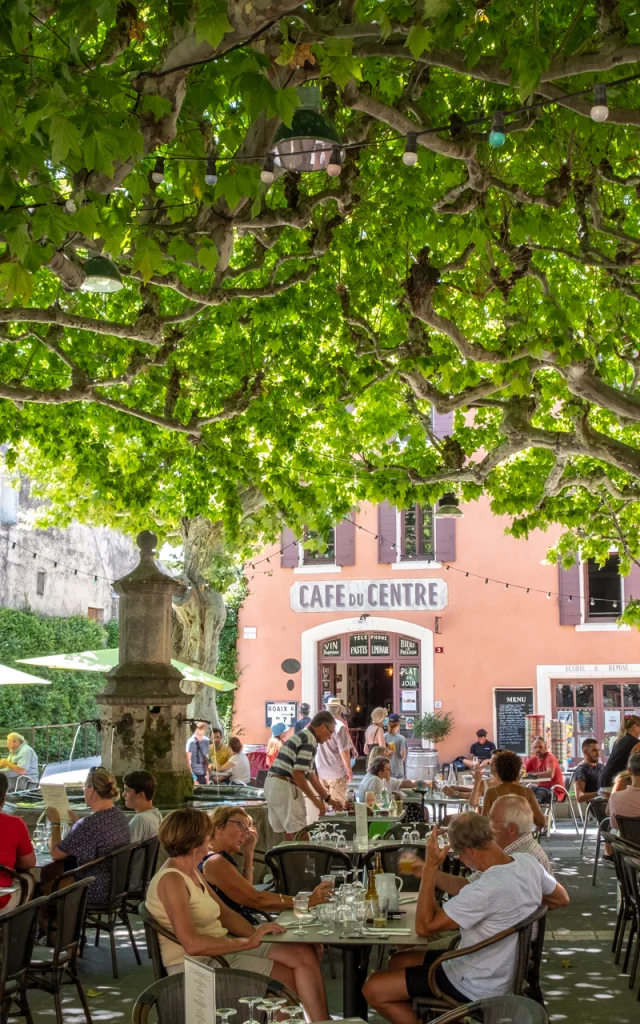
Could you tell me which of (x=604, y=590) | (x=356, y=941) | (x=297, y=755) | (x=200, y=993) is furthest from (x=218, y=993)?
(x=604, y=590)

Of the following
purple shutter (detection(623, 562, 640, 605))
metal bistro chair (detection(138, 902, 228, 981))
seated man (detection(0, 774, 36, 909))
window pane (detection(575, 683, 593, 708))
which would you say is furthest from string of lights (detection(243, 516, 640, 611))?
metal bistro chair (detection(138, 902, 228, 981))

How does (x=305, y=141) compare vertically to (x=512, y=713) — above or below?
above

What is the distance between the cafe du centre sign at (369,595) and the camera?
25.6 m

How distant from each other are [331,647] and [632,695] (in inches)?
276

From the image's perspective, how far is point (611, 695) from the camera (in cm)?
2422

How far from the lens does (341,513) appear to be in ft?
50.7

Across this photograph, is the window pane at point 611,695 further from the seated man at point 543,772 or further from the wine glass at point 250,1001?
the wine glass at point 250,1001

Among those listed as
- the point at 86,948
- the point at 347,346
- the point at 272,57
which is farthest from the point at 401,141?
the point at 86,948

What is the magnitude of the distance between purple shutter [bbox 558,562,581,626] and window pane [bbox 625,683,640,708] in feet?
5.77

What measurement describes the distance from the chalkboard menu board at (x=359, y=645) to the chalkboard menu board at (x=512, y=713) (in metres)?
3.22

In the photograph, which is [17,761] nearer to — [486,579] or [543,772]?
[543,772]

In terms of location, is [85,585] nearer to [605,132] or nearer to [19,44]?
[605,132]

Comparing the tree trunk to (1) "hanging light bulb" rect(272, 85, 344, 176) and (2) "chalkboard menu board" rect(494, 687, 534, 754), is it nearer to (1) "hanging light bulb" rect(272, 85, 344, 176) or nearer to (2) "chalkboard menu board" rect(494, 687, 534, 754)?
(2) "chalkboard menu board" rect(494, 687, 534, 754)

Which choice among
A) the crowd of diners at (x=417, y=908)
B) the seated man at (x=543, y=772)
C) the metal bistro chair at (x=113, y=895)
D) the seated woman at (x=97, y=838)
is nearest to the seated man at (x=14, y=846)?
the crowd of diners at (x=417, y=908)
